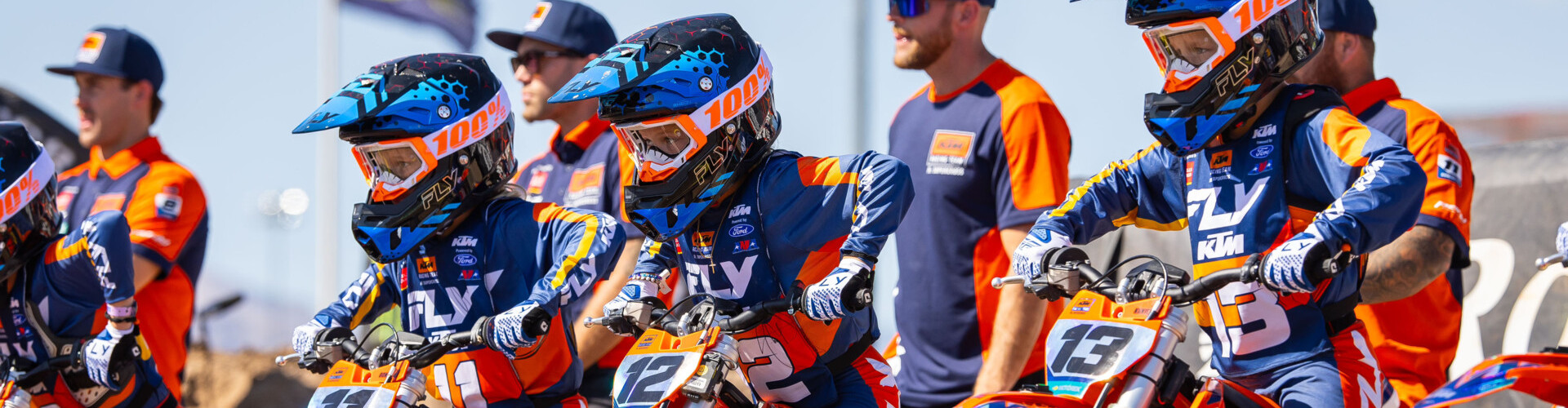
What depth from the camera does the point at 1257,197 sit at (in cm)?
383

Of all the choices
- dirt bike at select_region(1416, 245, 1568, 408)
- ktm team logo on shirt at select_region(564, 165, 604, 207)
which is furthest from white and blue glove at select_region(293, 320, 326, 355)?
dirt bike at select_region(1416, 245, 1568, 408)

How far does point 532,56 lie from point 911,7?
211 cm

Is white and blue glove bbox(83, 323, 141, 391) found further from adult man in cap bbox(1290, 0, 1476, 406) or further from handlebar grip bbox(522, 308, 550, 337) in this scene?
adult man in cap bbox(1290, 0, 1476, 406)

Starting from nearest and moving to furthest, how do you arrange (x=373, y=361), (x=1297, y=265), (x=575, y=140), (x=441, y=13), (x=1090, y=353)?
(x=1297, y=265)
(x=1090, y=353)
(x=373, y=361)
(x=575, y=140)
(x=441, y=13)

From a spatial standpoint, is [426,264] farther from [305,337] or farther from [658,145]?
[658,145]

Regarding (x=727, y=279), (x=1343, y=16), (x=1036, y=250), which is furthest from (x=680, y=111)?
(x=1343, y=16)

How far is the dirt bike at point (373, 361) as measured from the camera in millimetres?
4238

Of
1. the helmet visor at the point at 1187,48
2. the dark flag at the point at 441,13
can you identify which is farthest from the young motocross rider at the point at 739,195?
the dark flag at the point at 441,13

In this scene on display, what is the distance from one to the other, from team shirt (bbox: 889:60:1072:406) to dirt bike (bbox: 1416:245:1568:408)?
1.81m

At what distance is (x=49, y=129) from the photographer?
10750 mm

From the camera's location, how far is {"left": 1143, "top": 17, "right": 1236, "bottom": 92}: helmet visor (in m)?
3.83

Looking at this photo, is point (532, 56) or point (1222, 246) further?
point (532, 56)

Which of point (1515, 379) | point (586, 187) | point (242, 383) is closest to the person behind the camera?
point (1515, 379)

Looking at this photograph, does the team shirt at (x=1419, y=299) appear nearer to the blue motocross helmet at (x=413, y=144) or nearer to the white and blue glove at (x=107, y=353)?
the blue motocross helmet at (x=413, y=144)
